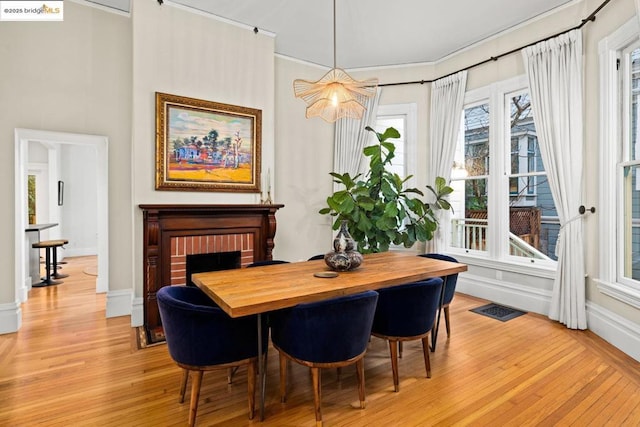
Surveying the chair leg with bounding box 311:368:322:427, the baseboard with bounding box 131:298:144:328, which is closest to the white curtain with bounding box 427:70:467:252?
the chair leg with bounding box 311:368:322:427

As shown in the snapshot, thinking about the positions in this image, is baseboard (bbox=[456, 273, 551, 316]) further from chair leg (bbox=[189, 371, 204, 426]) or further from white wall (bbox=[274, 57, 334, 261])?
chair leg (bbox=[189, 371, 204, 426])

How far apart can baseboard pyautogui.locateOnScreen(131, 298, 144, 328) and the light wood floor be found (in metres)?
0.14

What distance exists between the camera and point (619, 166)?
3.08m

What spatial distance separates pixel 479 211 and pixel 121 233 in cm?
464

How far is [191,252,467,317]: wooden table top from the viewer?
1831mm

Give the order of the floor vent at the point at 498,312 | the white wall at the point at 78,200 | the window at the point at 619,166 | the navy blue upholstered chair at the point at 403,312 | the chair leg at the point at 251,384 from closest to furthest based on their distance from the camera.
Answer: the chair leg at the point at 251,384, the navy blue upholstered chair at the point at 403,312, the window at the point at 619,166, the floor vent at the point at 498,312, the white wall at the point at 78,200

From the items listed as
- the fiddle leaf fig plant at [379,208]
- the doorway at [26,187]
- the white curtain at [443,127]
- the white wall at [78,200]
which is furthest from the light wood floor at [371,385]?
the white wall at [78,200]

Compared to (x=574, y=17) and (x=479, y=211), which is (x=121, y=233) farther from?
(x=574, y=17)

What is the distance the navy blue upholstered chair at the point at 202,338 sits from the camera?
1.85 m

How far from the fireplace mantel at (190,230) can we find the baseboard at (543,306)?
2845mm

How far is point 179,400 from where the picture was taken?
2.17 metres

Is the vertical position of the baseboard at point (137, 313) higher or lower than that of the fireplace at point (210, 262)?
lower

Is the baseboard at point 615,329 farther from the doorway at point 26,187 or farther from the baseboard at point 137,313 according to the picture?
the doorway at point 26,187

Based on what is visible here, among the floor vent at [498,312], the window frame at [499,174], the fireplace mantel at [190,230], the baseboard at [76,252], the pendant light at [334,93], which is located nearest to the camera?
the pendant light at [334,93]
